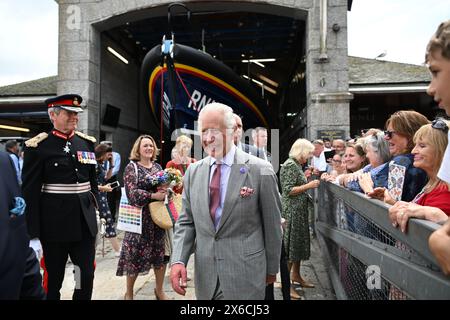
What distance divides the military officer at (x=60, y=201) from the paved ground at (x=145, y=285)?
1049mm

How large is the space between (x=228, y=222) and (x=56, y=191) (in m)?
1.82

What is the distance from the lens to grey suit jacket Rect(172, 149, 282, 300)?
1954mm

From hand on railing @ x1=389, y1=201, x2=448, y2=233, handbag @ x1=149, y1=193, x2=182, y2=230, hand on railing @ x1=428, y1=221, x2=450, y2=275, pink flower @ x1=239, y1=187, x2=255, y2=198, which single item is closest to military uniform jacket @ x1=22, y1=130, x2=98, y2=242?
handbag @ x1=149, y1=193, x2=182, y2=230

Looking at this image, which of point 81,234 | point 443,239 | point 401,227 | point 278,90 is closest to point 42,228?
point 81,234

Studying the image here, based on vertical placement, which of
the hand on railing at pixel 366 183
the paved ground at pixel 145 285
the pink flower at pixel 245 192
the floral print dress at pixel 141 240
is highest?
the hand on railing at pixel 366 183

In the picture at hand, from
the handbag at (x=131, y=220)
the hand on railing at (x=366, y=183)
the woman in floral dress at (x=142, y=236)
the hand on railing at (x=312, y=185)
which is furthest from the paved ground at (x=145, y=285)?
the hand on railing at (x=366, y=183)

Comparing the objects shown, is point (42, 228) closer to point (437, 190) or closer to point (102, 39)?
point (437, 190)

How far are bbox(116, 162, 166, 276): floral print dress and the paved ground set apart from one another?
1.57 feet

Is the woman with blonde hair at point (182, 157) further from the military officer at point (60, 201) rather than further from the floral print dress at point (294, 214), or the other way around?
the military officer at point (60, 201)

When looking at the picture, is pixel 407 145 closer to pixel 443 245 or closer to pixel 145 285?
pixel 443 245

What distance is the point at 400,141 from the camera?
2604mm

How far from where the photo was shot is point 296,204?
13.5 ft

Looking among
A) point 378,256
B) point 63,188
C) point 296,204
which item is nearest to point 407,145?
point 378,256

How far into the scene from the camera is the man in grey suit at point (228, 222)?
6.43 feet
